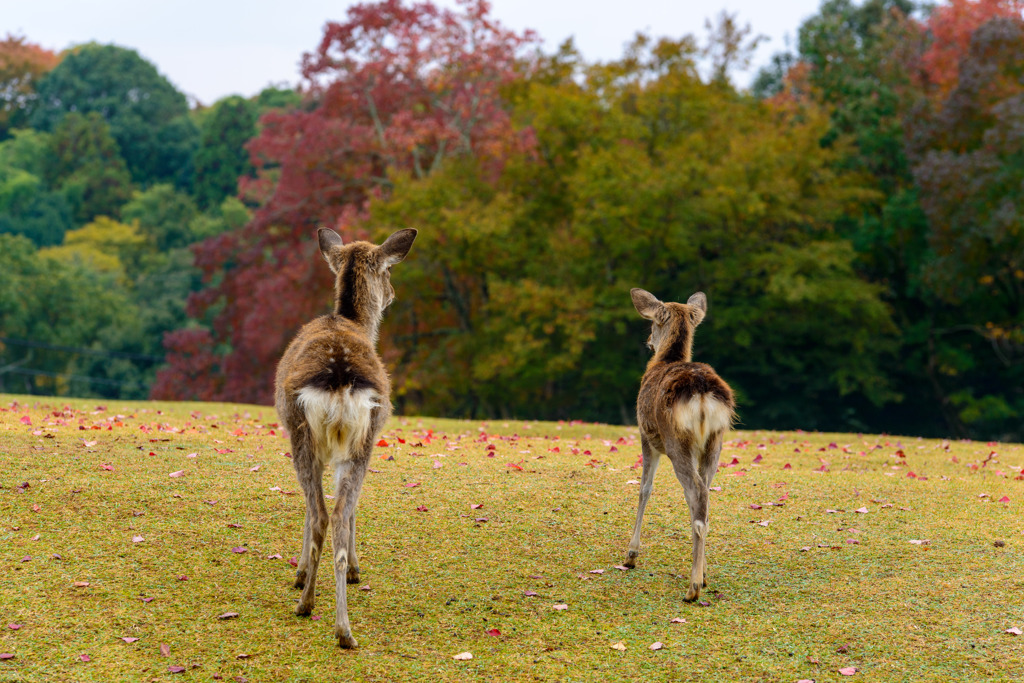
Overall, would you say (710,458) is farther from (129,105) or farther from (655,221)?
(129,105)

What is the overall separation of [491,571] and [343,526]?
6.42 ft

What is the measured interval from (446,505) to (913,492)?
5.41 meters

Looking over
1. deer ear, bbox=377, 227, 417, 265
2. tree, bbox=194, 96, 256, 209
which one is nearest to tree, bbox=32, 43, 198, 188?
tree, bbox=194, 96, 256, 209

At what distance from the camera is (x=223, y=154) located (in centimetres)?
5988

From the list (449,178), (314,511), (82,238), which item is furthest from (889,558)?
(82,238)

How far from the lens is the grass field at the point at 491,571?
5.99 meters

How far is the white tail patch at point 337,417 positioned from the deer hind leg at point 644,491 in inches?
110

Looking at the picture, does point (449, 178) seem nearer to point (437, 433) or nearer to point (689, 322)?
point (437, 433)

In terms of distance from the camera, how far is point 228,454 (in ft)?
33.7

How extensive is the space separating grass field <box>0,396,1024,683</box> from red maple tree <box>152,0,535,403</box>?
58.8 feet

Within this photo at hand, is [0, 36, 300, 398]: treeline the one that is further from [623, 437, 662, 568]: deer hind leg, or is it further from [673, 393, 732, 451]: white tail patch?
[673, 393, 732, 451]: white tail patch

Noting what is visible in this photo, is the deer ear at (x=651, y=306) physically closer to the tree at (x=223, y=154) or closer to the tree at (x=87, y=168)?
the tree at (x=223, y=154)

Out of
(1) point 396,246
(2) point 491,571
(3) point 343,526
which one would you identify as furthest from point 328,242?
(2) point 491,571

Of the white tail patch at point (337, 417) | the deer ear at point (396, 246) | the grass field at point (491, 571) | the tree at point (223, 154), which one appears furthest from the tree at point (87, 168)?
the white tail patch at point (337, 417)
